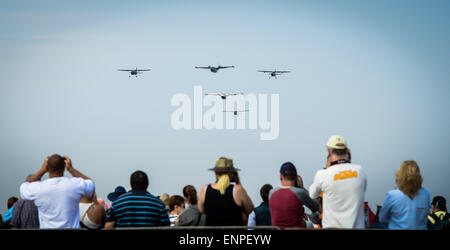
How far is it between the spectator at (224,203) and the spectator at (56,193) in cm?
154

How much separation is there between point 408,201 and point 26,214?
4.89m

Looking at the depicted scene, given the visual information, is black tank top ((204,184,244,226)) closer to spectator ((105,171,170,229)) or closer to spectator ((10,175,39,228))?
spectator ((105,171,170,229))

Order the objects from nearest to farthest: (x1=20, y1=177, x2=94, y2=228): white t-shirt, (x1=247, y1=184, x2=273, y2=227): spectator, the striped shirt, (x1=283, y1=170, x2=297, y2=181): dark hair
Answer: (x1=20, y1=177, x2=94, y2=228): white t-shirt
the striped shirt
(x1=283, y1=170, x2=297, y2=181): dark hair
(x1=247, y1=184, x2=273, y2=227): spectator

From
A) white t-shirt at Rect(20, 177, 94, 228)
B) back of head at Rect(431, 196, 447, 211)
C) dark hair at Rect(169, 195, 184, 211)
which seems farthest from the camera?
A: back of head at Rect(431, 196, 447, 211)

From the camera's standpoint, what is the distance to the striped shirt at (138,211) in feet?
23.6

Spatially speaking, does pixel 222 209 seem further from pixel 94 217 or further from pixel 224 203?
pixel 94 217

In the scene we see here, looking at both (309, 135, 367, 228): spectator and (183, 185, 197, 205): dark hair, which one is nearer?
(309, 135, 367, 228): spectator

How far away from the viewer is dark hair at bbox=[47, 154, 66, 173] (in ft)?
23.3

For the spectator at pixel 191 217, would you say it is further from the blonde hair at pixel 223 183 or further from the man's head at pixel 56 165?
the man's head at pixel 56 165

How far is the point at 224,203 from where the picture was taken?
7.64 m

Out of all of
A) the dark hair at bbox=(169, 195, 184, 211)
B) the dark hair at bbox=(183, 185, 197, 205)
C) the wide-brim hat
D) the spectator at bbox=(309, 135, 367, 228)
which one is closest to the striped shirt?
the wide-brim hat

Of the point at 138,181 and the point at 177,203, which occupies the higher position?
the point at 138,181

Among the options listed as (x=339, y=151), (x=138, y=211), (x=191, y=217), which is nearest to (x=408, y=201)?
(x=339, y=151)
